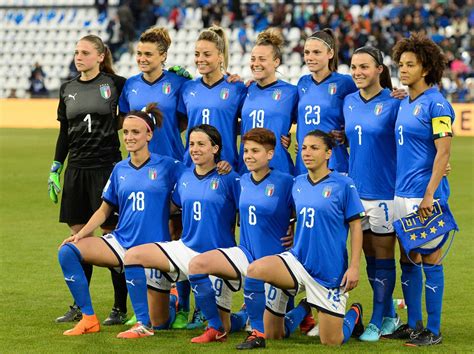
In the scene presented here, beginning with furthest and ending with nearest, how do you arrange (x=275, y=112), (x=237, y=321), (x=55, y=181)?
(x=55, y=181), (x=275, y=112), (x=237, y=321)

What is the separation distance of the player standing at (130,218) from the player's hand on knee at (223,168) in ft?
1.20

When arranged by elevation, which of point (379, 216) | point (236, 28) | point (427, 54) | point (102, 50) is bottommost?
point (379, 216)

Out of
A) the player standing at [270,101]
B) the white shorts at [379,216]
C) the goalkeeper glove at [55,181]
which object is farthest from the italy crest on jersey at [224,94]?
the goalkeeper glove at [55,181]

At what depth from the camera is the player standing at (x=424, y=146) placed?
6934 mm

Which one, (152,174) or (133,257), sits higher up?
(152,174)

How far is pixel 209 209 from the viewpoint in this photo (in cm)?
734

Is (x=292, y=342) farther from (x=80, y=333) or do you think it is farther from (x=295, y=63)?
(x=295, y=63)

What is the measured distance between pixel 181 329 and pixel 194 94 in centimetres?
178

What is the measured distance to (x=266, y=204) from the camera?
23.4ft

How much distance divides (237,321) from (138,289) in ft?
2.64

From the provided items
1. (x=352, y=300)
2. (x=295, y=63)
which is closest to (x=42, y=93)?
(x=295, y=63)

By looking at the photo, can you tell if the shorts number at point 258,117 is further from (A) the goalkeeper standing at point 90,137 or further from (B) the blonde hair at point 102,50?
(B) the blonde hair at point 102,50

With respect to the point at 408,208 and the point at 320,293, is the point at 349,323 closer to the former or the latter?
the point at 320,293

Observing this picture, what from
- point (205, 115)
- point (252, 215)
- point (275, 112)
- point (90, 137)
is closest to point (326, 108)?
point (275, 112)
